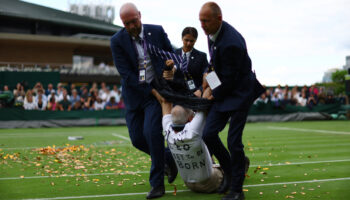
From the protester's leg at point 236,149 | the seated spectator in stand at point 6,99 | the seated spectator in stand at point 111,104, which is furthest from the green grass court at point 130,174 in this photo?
the seated spectator in stand at point 111,104

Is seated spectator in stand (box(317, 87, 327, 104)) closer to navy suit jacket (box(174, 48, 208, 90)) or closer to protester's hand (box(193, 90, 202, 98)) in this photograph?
navy suit jacket (box(174, 48, 208, 90))

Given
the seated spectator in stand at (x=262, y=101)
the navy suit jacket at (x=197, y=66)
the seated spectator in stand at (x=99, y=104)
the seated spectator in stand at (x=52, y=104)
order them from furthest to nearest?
the seated spectator in stand at (x=262, y=101) → the seated spectator in stand at (x=99, y=104) → the seated spectator in stand at (x=52, y=104) → the navy suit jacket at (x=197, y=66)

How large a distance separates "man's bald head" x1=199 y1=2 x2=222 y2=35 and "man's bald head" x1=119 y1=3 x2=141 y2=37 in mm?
830

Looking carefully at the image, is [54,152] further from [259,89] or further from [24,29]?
[24,29]

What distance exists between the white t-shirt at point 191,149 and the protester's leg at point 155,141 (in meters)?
0.18

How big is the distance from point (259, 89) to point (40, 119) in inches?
642

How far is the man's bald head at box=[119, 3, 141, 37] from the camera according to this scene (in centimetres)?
484

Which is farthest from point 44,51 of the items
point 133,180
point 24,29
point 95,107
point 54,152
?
point 133,180

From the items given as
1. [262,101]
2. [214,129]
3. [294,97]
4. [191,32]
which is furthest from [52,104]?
[214,129]

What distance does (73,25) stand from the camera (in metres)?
63.7

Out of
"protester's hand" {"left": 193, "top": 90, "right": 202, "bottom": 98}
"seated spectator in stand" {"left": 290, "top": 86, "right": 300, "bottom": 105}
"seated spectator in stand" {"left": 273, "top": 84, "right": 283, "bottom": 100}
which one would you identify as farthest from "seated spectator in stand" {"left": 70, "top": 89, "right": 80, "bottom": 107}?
"protester's hand" {"left": 193, "top": 90, "right": 202, "bottom": 98}

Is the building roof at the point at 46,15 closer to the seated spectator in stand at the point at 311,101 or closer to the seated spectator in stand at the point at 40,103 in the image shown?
the seated spectator in stand at the point at 40,103

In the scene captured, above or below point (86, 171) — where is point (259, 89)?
above

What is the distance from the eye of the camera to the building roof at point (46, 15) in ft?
186
